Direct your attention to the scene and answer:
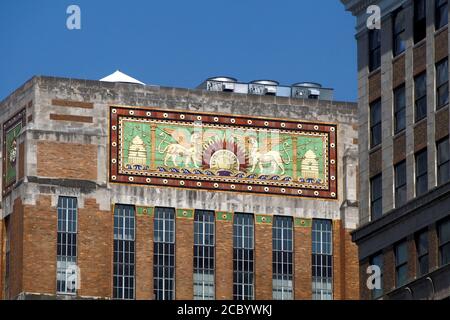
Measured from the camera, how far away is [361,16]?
86938mm

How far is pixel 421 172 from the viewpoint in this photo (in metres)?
80.8

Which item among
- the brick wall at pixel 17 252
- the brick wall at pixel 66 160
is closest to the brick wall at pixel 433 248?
the brick wall at pixel 17 252

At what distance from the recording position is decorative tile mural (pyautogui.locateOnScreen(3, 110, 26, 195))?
127062 mm

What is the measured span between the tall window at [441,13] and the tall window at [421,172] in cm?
454

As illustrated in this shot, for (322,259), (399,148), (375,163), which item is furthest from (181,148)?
(399,148)

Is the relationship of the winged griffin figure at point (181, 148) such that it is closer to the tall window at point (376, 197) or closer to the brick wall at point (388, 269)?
the tall window at point (376, 197)

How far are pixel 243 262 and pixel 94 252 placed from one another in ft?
29.4

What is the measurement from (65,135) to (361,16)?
40.7m

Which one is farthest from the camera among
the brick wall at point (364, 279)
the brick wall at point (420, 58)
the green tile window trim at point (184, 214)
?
the green tile window trim at point (184, 214)

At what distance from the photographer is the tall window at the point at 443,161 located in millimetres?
78750

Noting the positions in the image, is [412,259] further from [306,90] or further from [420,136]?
[306,90]

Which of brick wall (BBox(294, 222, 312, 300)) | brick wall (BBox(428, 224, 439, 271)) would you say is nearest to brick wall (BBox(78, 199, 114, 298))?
brick wall (BBox(294, 222, 312, 300))

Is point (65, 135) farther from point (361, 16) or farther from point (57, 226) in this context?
point (361, 16)

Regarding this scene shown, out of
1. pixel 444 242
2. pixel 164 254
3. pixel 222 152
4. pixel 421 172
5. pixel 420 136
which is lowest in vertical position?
pixel 444 242
